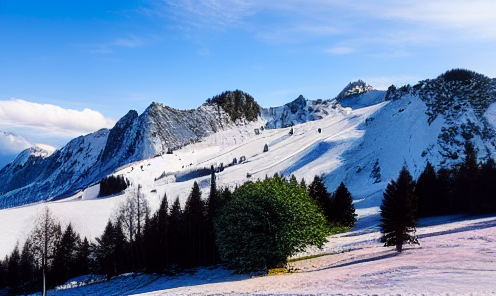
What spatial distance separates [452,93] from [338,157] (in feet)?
139

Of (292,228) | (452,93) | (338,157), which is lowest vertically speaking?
(292,228)

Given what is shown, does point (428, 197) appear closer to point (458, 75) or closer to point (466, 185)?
point (466, 185)

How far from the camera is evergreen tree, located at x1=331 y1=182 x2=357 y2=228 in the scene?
72.4 meters

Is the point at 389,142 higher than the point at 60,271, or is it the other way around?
the point at 389,142

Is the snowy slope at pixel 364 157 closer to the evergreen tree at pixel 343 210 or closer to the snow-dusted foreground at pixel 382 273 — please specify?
the evergreen tree at pixel 343 210

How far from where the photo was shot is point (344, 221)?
238 feet

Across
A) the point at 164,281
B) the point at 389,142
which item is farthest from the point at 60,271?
the point at 389,142

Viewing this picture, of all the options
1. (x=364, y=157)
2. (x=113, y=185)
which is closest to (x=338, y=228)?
(x=364, y=157)

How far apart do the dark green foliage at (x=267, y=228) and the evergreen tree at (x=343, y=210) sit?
29.2 meters

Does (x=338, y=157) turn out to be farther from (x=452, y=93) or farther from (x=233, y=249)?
(x=233, y=249)

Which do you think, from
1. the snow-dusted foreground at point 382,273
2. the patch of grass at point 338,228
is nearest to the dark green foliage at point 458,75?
the patch of grass at point 338,228

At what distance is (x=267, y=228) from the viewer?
40969 mm

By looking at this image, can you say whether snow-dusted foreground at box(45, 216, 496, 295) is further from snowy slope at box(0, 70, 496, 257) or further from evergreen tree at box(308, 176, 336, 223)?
snowy slope at box(0, 70, 496, 257)

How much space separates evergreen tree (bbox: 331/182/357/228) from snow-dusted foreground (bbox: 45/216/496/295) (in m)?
20.5
